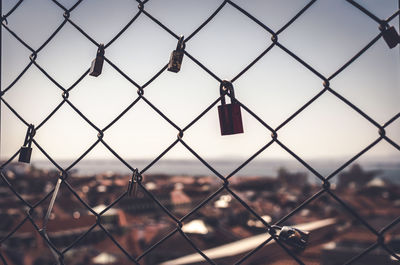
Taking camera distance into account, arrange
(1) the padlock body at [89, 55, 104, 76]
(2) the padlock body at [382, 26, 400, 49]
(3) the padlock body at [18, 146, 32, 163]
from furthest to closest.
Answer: (3) the padlock body at [18, 146, 32, 163] < (1) the padlock body at [89, 55, 104, 76] < (2) the padlock body at [382, 26, 400, 49]

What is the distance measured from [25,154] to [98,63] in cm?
31

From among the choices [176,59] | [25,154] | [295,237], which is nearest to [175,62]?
[176,59]

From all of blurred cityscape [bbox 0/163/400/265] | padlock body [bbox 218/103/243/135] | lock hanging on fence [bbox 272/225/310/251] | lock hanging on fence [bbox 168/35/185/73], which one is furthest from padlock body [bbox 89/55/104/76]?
blurred cityscape [bbox 0/163/400/265]

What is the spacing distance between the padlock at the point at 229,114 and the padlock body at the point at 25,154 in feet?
1.72

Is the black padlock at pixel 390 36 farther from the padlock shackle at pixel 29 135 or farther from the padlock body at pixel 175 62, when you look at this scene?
the padlock shackle at pixel 29 135

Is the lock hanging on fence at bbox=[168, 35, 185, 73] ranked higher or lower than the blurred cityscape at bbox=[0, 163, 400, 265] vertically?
lower

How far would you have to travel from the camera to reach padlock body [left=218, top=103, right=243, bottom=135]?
1.90 ft

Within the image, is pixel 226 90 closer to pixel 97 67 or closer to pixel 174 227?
pixel 97 67

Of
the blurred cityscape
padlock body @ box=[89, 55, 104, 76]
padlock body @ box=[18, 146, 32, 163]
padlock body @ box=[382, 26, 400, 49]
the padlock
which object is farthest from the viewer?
the blurred cityscape

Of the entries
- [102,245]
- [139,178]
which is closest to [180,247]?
[102,245]

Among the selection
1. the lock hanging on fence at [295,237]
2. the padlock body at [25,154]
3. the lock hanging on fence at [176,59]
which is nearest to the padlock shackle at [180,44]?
the lock hanging on fence at [176,59]

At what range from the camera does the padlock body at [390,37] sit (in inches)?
18.0

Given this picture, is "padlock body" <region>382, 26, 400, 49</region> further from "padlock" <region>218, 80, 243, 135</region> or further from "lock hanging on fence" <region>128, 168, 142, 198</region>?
"lock hanging on fence" <region>128, 168, 142, 198</region>

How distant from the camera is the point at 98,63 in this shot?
712 mm
